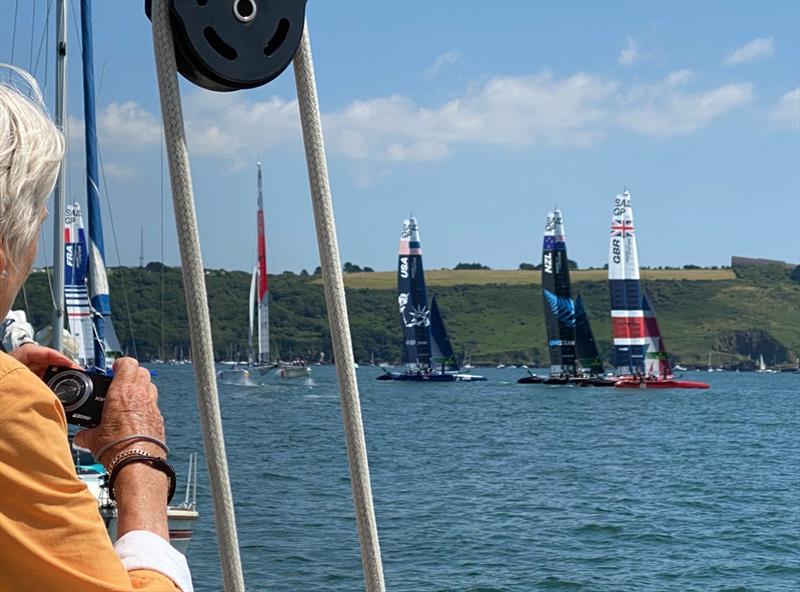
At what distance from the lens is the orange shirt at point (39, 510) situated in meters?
1.06

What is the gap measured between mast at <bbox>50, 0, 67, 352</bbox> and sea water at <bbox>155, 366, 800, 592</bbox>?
4.20m

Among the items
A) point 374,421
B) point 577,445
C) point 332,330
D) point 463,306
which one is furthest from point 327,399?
point 463,306

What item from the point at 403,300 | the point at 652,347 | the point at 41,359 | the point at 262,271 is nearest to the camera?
the point at 41,359

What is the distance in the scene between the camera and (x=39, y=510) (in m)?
1.06

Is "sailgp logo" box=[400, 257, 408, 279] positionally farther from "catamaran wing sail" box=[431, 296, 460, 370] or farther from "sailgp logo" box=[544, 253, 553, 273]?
"sailgp logo" box=[544, 253, 553, 273]

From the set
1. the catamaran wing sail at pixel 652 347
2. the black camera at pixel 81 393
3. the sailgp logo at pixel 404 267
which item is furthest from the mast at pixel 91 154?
the sailgp logo at pixel 404 267

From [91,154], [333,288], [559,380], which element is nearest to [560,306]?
[559,380]

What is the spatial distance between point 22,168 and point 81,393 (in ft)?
1.08

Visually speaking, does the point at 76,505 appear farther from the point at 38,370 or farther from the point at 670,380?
the point at 670,380

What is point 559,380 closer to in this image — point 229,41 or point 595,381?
point 595,381

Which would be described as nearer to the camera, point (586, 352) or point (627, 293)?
point (627, 293)

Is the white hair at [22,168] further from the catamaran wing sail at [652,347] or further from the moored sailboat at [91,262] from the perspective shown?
the catamaran wing sail at [652,347]

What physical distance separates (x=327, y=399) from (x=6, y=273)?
78.4 m

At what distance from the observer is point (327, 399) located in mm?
79125
